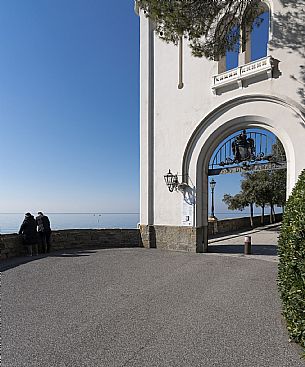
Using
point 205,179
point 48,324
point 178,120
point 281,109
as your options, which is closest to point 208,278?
point 48,324

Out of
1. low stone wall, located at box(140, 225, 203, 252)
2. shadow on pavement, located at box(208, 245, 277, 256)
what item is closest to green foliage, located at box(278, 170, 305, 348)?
low stone wall, located at box(140, 225, 203, 252)

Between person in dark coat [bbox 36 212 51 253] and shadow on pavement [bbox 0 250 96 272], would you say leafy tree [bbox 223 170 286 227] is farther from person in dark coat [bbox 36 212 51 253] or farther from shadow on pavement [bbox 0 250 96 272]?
person in dark coat [bbox 36 212 51 253]

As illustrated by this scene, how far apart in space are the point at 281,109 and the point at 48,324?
28.3 feet

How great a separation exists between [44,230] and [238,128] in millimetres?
8221

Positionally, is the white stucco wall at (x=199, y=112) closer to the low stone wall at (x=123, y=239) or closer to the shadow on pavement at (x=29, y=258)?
the low stone wall at (x=123, y=239)

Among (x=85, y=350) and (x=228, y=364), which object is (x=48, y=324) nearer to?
(x=85, y=350)

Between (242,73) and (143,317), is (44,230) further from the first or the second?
(242,73)

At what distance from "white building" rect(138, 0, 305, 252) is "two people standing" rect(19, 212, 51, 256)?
3919mm

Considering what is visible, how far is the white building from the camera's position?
8.66 m

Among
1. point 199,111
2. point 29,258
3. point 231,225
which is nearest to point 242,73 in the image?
point 199,111

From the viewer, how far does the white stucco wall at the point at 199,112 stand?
862 centimetres

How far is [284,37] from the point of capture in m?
8.83

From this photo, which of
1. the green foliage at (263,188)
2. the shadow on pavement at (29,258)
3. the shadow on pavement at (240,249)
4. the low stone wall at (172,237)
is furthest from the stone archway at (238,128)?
the green foliage at (263,188)

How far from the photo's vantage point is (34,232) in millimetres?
10008
